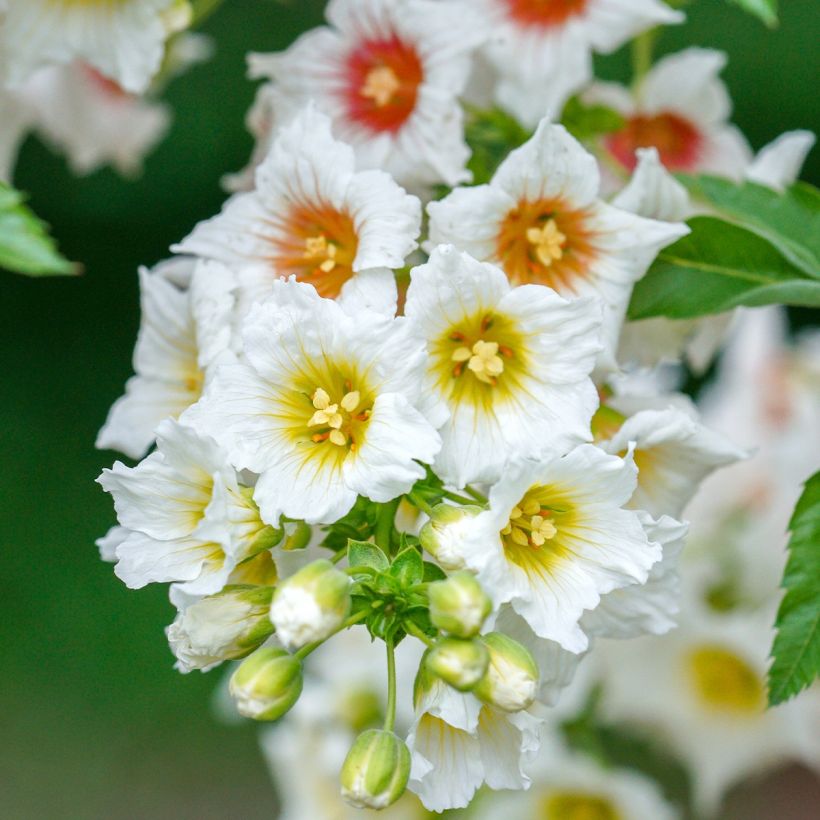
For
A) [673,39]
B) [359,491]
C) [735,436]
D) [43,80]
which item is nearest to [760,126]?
[673,39]

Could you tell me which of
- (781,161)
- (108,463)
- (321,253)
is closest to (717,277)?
(781,161)

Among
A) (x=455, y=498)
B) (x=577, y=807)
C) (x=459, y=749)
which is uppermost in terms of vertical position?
(x=455, y=498)

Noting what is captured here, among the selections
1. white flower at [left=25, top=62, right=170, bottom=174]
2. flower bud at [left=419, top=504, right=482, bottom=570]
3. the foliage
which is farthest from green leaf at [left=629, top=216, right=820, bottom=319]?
white flower at [left=25, top=62, right=170, bottom=174]

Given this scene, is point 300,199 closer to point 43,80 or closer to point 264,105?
point 264,105

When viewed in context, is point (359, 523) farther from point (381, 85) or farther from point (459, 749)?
point (381, 85)

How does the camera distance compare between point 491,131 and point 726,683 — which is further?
point 726,683

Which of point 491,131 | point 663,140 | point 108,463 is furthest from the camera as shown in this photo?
point 108,463

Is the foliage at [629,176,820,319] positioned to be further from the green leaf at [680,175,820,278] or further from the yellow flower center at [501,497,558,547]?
the yellow flower center at [501,497,558,547]
